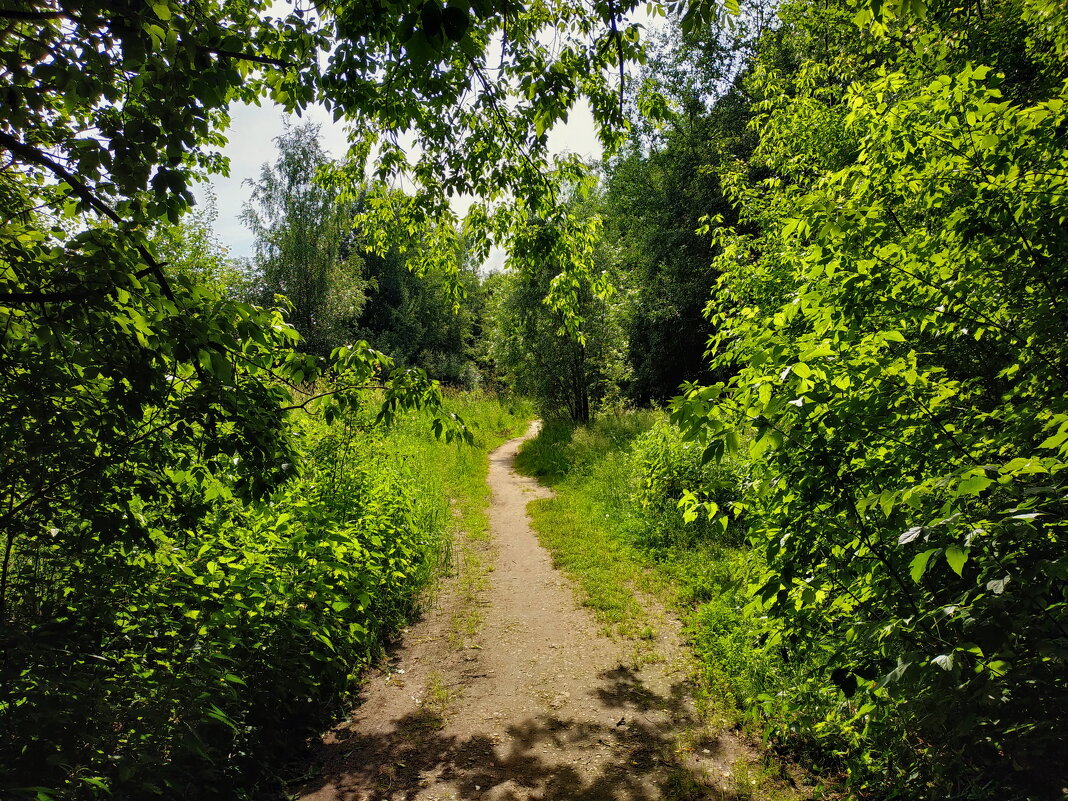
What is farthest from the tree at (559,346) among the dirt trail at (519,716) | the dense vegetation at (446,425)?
the dense vegetation at (446,425)

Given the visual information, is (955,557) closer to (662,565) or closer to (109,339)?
(109,339)

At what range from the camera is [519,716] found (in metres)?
4.61

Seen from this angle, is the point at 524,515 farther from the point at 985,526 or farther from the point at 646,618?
the point at 985,526

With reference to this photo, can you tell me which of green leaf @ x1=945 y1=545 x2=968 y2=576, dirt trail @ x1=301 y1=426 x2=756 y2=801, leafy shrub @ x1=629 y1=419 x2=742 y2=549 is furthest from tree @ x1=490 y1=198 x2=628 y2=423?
green leaf @ x1=945 y1=545 x2=968 y2=576

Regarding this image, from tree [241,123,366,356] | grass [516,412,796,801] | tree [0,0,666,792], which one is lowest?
grass [516,412,796,801]

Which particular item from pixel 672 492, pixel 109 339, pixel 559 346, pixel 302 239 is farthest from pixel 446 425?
pixel 302 239

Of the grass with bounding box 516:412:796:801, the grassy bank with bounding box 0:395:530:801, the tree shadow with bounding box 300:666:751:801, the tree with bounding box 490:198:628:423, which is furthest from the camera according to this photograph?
the tree with bounding box 490:198:628:423

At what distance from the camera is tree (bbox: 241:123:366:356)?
3005 centimetres

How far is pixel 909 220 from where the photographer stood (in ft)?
11.8

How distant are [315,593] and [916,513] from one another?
4250mm

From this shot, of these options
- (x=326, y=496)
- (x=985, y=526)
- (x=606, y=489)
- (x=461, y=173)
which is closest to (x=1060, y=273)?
(x=985, y=526)

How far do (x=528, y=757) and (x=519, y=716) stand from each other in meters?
0.57

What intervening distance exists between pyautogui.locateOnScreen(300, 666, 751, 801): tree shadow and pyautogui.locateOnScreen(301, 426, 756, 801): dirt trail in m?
0.01

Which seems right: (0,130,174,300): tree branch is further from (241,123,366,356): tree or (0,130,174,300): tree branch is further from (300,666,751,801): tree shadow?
(241,123,366,356): tree
